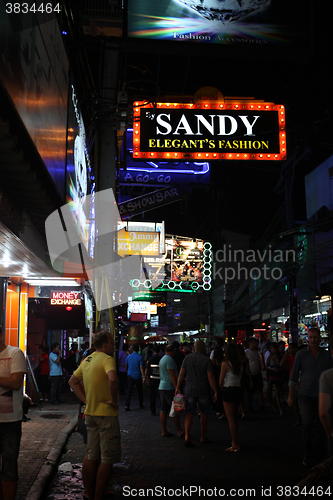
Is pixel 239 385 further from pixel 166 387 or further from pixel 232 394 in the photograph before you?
pixel 166 387

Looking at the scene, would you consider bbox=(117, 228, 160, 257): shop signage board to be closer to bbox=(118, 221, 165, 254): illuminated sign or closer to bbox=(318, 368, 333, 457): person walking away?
bbox=(118, 221, 165, 254): illuminated sign

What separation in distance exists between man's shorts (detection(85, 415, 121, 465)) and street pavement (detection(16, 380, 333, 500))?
36.1 inches

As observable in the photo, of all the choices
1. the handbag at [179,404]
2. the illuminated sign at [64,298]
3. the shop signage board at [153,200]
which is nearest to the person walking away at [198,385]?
the handbag at [179,404]

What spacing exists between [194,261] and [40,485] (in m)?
20.4

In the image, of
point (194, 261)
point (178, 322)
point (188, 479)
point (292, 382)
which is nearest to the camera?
point (188, 479)

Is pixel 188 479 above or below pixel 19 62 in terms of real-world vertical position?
below

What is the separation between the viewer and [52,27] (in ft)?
28.3

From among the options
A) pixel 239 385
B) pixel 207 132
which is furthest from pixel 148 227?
pixel 239 385

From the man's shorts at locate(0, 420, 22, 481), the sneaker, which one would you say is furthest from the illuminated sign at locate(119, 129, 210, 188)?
the man's shorts at locate(0, 420, 22, 481)

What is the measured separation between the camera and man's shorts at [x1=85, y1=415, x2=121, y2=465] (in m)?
5.55

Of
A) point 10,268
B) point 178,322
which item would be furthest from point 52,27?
point 178,322

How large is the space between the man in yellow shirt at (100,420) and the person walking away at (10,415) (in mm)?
852

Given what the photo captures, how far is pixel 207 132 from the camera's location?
406 inches

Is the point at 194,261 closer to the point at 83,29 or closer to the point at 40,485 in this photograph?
the point at 83,29
